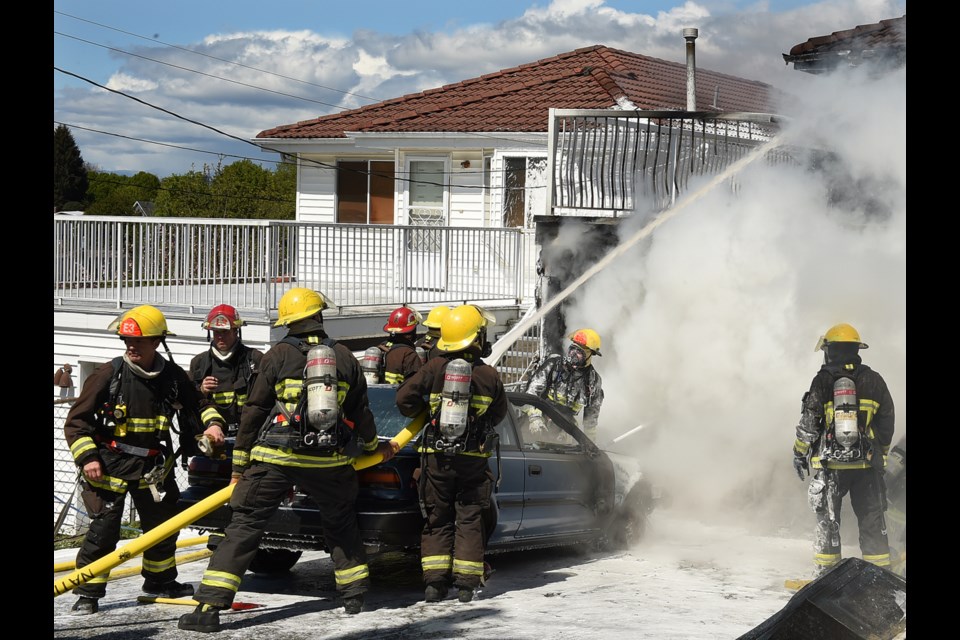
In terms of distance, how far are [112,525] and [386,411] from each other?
197cm

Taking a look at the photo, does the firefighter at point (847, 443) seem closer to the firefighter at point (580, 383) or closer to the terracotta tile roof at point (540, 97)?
the firefighter at point (580, 383)

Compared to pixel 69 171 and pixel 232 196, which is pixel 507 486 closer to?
pixel 232 196

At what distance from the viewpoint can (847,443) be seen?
7.51 meters

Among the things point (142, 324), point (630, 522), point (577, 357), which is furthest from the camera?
point (577, 357)

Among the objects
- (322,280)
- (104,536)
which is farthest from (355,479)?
(322,280)

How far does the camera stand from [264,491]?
6.23 meters

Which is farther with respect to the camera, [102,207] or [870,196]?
[102,207]

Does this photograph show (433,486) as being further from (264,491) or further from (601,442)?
(601,442)

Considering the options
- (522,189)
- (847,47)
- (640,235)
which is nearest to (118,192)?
(522,189)

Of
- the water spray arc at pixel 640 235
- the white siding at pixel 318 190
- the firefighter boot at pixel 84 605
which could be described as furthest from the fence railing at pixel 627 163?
the firefighter boot at pixel 84 605

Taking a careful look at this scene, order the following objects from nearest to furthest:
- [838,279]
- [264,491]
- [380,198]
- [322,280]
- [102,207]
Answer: [264,491] < [838,279] < [322,280] < [380,198] < [102,207]

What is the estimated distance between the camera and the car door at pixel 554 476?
25.4 ft

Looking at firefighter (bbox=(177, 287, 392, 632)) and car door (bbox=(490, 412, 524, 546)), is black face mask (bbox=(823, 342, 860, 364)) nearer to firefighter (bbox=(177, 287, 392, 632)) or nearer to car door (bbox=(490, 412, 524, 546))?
car door (bbox=(490, 412, 524, 546))
